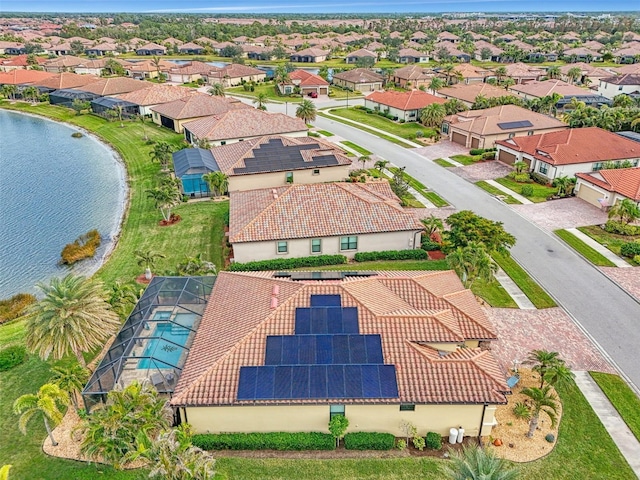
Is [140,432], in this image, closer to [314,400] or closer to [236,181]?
[314,400]

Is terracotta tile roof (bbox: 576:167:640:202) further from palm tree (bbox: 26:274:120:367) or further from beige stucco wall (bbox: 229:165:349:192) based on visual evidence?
palm tree (bbox: 26:274:120:367)

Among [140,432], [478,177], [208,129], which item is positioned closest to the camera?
[140,432]

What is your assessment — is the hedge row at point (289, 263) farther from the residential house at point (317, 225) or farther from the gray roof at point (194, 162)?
the gray roof at point (194, 162)

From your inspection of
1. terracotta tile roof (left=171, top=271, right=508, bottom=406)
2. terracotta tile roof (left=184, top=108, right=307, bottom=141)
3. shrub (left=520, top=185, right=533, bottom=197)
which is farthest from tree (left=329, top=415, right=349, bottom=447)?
terracotta tile roof (left=184, top=108, right=307, bottom=141)

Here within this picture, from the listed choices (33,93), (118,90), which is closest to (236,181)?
(118,90)

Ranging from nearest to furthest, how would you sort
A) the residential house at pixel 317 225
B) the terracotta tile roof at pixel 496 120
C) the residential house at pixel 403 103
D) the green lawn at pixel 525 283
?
the green lawn at pixel 525 283, the residential house at pixel 317 225, the terracotta tile roof at pixel 496 120, the residential house at pixel 403 103

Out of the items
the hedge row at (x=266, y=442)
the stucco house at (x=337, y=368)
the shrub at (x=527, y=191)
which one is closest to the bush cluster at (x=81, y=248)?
the stucco house at (x=337, y=368)

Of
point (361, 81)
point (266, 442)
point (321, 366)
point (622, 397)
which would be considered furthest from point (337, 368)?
point (361, 81)
